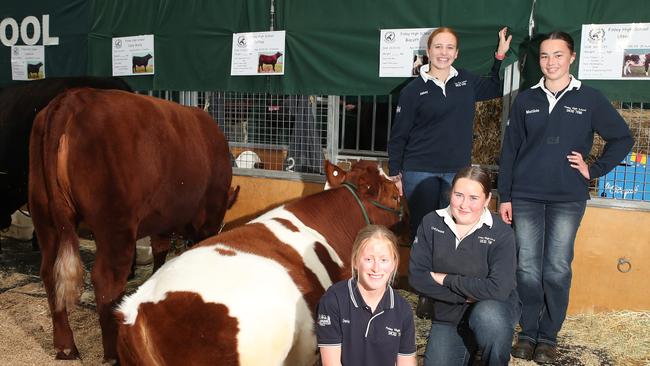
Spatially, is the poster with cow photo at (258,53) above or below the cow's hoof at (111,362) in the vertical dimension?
above

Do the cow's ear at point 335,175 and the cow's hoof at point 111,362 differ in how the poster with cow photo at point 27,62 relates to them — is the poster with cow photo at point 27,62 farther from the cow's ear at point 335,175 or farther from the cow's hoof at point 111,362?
the cow's ear at point 335,175

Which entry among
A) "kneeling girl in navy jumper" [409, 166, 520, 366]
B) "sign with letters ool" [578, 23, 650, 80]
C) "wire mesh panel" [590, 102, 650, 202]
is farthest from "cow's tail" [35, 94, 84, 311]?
"wire mesh panel" [590, 102, 650, 202]

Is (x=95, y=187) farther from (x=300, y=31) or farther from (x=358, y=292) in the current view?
(x=300, y=31)

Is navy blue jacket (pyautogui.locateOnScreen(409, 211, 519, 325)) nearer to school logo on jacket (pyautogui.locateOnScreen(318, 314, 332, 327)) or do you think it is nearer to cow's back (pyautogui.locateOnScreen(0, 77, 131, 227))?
school logo on jacket (pyautogui.locateOnScreen(318, 314, 332, 327))

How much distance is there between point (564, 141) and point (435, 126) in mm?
823

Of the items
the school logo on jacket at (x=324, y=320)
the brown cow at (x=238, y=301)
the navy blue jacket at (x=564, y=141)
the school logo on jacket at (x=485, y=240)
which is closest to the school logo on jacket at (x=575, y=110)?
the navy blue jacket at (x=564, y=141)

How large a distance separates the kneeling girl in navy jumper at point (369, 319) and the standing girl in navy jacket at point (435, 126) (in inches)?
63.5

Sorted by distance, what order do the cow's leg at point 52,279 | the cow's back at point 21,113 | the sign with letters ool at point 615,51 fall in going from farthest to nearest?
the cow's back at point 21,113 < the sign with letters ool at point 615,51 < the cow's leg at point 52,279

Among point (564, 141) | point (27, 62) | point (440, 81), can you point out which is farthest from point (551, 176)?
point (27, 62)

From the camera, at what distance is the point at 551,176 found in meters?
3.54

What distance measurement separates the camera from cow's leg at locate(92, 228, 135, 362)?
3518 millimetres

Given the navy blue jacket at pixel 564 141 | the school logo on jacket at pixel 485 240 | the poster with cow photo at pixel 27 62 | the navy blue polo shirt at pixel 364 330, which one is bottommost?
the navy blue polo shirt at pixel 364 330

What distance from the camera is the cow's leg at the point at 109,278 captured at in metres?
3.52

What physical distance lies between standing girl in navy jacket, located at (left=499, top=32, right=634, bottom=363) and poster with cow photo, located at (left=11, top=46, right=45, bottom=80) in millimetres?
5616
